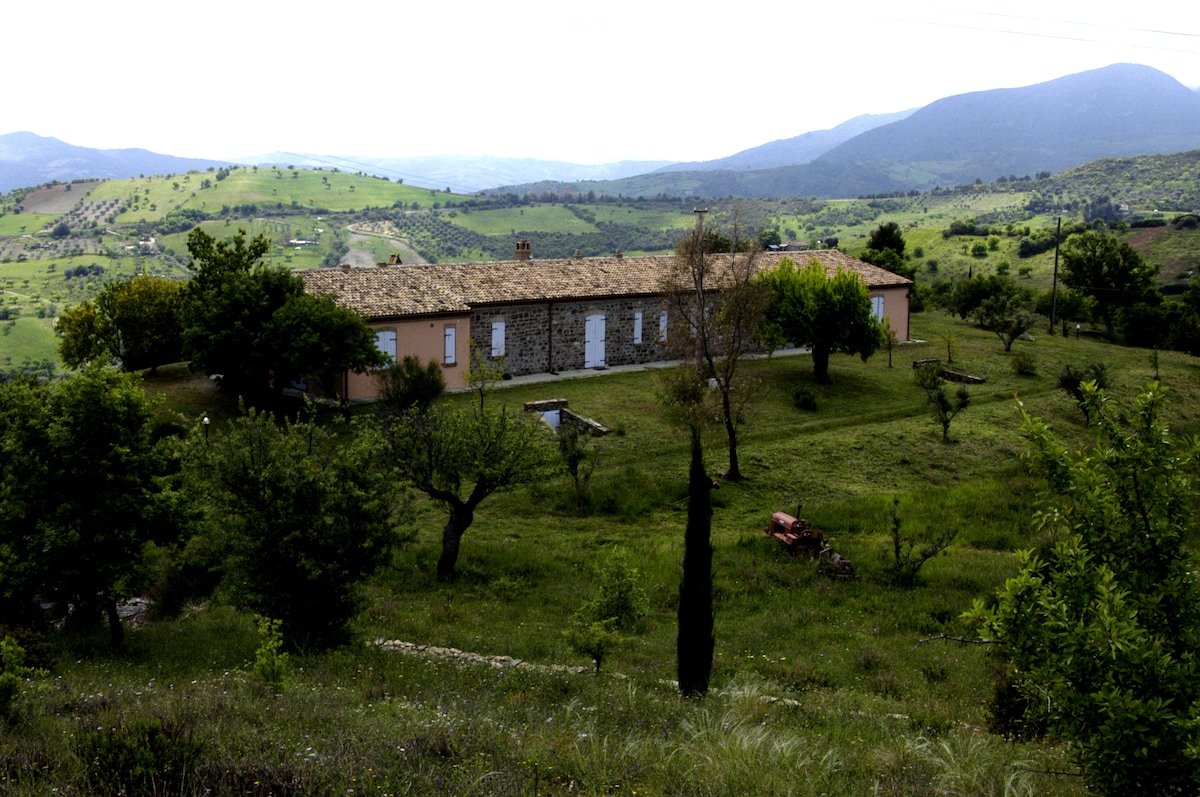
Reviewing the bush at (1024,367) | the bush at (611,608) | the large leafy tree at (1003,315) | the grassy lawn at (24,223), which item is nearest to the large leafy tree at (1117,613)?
the bush at (611,608)

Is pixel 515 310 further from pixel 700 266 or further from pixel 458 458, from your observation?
pixel 458 458

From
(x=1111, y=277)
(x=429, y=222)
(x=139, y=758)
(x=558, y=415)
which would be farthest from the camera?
(x=429, y=222)

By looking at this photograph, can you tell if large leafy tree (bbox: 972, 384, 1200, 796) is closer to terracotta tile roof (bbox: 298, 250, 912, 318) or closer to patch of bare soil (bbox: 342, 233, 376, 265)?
terracotta tile roof (bbox: 298, 250, 912, 318)

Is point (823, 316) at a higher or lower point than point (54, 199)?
lower

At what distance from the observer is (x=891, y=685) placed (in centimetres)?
1273

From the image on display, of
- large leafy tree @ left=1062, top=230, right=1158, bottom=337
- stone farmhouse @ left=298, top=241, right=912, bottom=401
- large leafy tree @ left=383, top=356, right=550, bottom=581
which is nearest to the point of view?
large leafy tree @ left=383, top=356, right=550, bottom=581

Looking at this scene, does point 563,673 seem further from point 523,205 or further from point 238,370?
point 523,205

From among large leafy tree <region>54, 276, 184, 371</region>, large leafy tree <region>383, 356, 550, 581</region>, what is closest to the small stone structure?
→ large leafy tree <region>383, 356, 550, 581</region>

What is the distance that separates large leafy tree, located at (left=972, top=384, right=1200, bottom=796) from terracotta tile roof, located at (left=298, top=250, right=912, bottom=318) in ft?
71.7

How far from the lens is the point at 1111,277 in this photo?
4838cm

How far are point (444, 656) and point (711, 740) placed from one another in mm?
5726

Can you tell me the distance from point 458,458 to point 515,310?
15.6 meters

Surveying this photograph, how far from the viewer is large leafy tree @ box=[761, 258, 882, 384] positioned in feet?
102

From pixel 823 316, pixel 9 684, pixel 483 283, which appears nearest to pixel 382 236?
pixel 483 283
